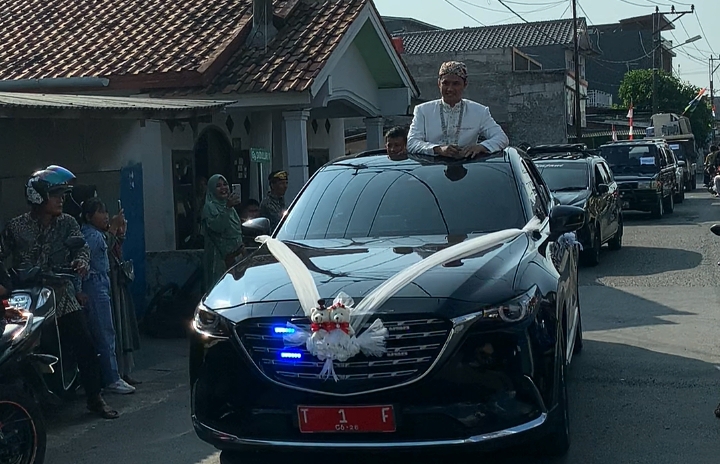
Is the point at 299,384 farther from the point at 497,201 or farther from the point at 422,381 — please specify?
the point at 497,201

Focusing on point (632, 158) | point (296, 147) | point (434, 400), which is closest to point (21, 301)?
point (434, 400)

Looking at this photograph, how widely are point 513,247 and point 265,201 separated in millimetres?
5303

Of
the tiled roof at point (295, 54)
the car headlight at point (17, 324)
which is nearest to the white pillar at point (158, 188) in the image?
the tiled roof at point (295, 54)

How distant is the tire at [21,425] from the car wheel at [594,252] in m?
10.5

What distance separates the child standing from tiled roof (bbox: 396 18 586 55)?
4635 centimetres

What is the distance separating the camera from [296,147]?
14.9 m

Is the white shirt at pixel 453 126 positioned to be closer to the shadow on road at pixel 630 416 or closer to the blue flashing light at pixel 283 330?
the shadow on road at pixel 630 416

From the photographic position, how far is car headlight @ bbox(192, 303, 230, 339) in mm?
4645

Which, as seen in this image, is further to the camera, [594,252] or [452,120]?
[594,252]

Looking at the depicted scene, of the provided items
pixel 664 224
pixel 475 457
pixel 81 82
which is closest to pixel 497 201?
pixel 475 457

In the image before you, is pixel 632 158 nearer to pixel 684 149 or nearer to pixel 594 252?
pixel 594 252

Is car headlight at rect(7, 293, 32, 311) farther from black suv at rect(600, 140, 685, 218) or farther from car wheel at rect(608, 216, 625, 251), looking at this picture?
black suv at rect(600, 140, 685, 218)

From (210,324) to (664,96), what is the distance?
56.9m

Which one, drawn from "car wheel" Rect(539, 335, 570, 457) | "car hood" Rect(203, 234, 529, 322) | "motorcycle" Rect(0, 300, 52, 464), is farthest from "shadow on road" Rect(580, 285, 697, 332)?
"motorcycle" Rect(0, 300, 52, 464)
